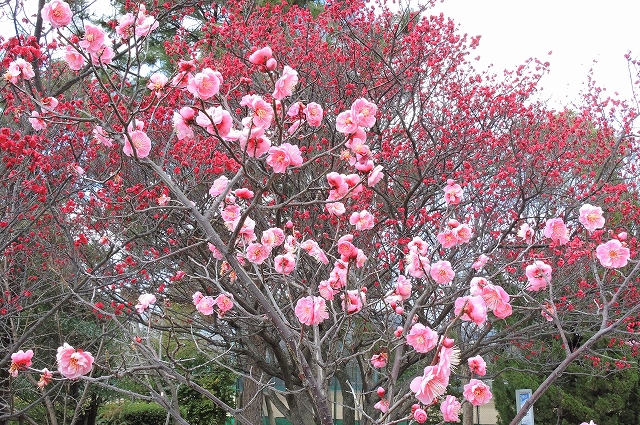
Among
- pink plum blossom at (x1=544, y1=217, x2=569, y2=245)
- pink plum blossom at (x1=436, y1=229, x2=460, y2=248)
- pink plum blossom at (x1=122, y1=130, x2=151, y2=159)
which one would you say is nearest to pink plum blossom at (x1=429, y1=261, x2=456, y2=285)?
pink plum blossom at (x1=436, y1=229, x2=460, y2=248)

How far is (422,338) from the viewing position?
2143 mm

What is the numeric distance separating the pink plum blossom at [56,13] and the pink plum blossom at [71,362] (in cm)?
128

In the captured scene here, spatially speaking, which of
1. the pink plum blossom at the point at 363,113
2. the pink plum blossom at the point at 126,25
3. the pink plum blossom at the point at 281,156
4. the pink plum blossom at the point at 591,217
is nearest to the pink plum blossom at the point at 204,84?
the pink plum blossom at the point at 281,156

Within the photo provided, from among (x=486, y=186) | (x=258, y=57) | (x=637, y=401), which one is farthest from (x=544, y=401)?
(x=258, y=57)

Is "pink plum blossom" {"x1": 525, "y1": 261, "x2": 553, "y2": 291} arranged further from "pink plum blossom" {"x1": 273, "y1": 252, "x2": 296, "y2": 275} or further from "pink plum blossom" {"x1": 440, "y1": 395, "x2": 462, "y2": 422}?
"pink plum blossom" {"x1": 273, "y1": 252, "x2": 296, "y2": 275}

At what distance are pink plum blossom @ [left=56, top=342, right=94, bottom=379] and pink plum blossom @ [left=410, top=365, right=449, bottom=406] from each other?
49.4 inches

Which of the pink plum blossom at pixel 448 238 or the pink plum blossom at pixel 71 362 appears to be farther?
the pink plum blossom at pixel 448 238

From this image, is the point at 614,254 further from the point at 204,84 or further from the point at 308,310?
the point at 204,84

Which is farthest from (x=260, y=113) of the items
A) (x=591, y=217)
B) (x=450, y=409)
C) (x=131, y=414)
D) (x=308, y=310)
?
(x=131, y=414)

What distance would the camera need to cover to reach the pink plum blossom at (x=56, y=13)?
7.68 feet

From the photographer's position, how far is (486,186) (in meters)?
6.61

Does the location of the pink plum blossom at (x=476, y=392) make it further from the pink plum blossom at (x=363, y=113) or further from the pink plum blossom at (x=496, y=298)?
the pink plum blossom at (x=363, y=113)

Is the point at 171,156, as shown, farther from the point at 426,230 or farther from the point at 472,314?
the point at 472,314

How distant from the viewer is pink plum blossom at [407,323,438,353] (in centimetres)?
212
